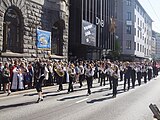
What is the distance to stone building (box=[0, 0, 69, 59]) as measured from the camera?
23.1 metres

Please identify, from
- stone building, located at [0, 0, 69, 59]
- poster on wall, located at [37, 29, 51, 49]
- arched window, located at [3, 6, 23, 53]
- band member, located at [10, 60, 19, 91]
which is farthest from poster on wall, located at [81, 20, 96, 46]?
band member, located at [10, 60, 19, 91]

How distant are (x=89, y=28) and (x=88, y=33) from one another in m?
0.84

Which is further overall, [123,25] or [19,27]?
[123,25]

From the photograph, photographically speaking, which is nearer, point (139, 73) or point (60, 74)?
point (60, 74)

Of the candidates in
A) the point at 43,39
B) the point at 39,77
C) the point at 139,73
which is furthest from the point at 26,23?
the point at 39,77

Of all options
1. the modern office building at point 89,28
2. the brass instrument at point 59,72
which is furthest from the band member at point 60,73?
the modern office building at point 89,28

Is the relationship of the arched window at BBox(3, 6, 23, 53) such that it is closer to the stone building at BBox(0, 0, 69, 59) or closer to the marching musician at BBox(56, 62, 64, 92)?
the stone building at BBox(0, 0, 69, 59)

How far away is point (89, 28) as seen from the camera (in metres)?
39.1

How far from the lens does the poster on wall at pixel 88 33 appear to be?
3703cm

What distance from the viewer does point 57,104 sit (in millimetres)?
14508

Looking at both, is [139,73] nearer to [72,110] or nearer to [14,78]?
[14,78]

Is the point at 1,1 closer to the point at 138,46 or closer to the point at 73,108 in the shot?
the point at 73,108

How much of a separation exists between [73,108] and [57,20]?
17.4m

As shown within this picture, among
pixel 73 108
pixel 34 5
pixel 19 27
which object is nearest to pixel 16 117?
pixel 73 108
